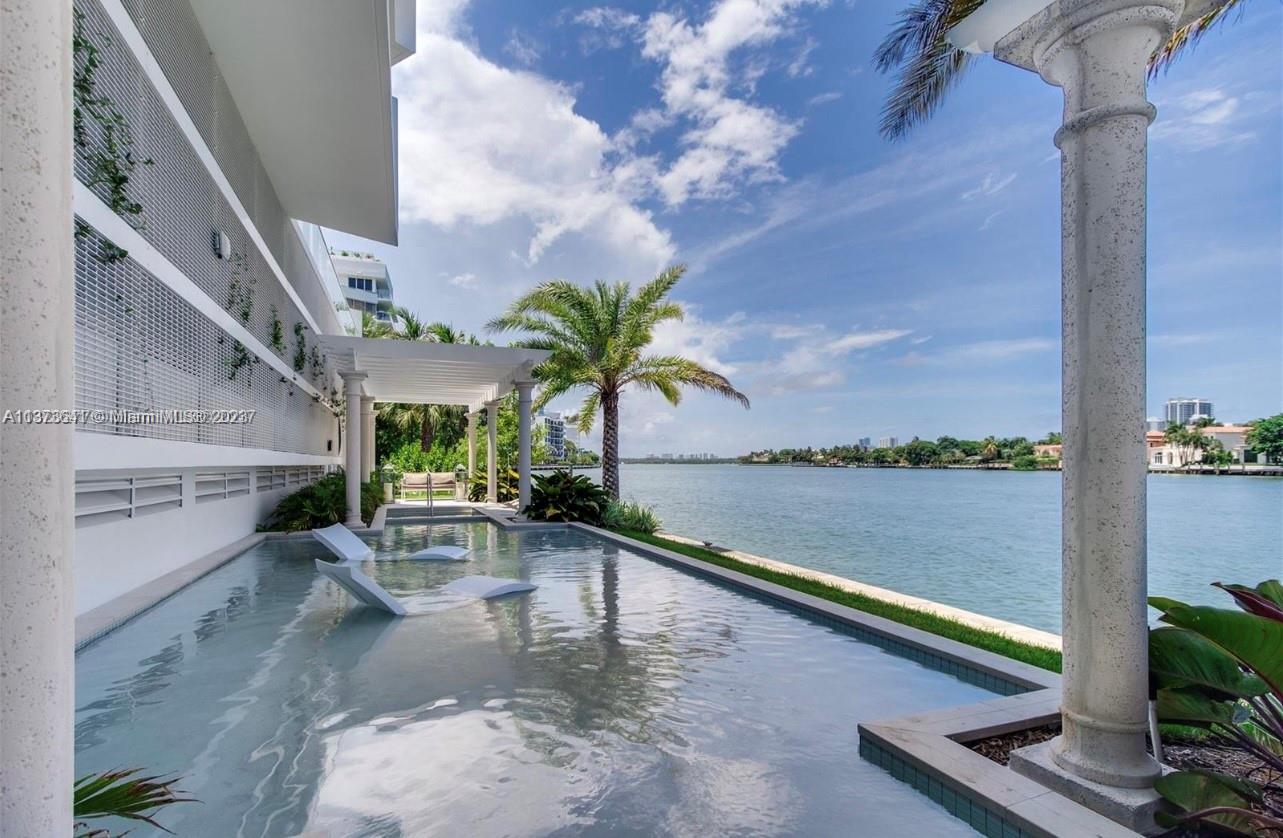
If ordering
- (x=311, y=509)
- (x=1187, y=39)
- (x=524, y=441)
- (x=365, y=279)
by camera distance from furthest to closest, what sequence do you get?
1. (x=365, y=279)
2. (x=524, y=441)
3. (x=311, y=509)
4. (x=1187, y=39)

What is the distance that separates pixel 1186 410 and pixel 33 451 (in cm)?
9452

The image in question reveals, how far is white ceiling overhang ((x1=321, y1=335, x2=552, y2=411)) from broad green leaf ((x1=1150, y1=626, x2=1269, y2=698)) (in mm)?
12998

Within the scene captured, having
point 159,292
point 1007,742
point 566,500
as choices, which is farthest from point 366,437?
point 1007,742

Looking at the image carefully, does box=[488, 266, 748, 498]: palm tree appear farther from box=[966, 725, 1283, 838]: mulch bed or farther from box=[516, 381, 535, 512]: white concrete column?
box=[966, 725, 1283, 838]: mulch bed

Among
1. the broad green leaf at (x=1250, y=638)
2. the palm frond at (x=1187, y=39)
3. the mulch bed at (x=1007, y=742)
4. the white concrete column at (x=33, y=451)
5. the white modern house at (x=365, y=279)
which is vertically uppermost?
the white modern house at (x=365, y=279)

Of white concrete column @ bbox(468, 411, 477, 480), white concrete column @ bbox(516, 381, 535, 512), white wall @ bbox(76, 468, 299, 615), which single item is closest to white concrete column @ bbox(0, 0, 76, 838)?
white wall @ bbox(76, 468, 299, 615)

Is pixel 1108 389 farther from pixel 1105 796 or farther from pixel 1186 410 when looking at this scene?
pixel 1186 410

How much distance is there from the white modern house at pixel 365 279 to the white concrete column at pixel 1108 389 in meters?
63.3

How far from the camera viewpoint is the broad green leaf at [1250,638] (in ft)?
8.55

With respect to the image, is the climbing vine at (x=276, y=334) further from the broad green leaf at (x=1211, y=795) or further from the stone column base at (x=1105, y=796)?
the broad green leaf at (x=1211, y=795)

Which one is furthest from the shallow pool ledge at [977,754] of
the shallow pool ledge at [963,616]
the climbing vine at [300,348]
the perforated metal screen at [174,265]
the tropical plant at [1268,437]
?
the tropical plant at [1268,437]

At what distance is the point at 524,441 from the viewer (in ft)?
56.3

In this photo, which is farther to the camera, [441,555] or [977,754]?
[441,555]

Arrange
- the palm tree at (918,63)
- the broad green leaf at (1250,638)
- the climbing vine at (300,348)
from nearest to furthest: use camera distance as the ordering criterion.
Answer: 1. the broad green leaf at (1250,638)
2. the palm tree at (918,63)
3. the climbing vine at (300,348)
